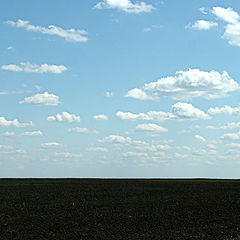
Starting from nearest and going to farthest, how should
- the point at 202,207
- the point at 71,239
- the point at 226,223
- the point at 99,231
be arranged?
the point at 71,239 < the point at 99,231 < the point at 226,223 < the point at 202,207

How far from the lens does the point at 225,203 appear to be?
138ft

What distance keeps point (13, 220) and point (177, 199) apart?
19474mm

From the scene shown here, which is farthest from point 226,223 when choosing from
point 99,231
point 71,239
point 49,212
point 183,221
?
point 49,212

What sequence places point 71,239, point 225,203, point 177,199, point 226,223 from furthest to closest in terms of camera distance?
point 177,199, point 225,203, point 226,223, point 71,239

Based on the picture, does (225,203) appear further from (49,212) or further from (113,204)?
(49,212)

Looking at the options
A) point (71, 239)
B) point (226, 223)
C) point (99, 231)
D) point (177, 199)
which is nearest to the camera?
point (71, 239)

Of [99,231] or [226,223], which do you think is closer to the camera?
[99,231]

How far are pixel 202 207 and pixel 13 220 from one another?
56.3ft

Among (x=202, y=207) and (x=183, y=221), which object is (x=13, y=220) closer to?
(x=183, y=221)

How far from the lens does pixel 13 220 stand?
31.9 meters

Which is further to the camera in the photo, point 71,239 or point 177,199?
point 177,199

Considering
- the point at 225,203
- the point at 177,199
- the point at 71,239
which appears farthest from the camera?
the point at 177,199

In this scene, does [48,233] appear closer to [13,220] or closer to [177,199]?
[13,220]

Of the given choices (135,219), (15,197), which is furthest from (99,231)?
(15,197)
